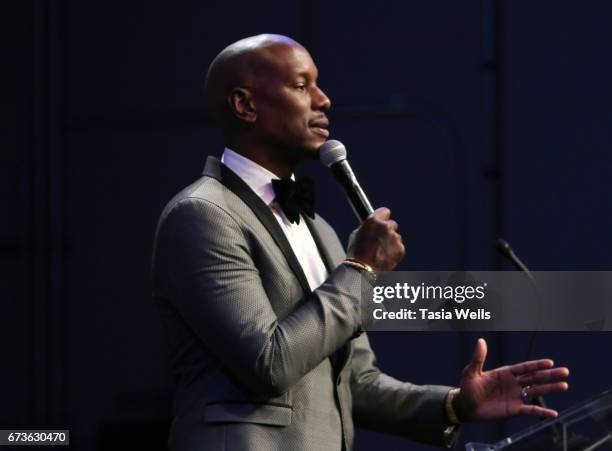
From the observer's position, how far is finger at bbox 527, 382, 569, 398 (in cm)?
160

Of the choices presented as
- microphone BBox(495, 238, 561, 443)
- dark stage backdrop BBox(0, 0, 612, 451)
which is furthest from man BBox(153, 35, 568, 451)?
dark stage backdrop BBox(0, 0, 612, 451)

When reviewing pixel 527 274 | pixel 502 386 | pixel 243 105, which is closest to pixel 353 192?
pixel 243 105

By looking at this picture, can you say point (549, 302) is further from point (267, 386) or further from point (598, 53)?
point (267, 386)

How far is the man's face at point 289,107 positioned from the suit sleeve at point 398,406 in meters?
0.39

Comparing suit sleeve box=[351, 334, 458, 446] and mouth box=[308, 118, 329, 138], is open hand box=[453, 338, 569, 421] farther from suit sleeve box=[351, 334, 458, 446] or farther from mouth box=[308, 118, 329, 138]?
mouth box=[308, 118, 329, 138]

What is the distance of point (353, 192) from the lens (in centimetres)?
163

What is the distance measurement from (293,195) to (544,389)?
0.50 meters

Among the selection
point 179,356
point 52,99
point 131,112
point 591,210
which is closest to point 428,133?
point 591,210

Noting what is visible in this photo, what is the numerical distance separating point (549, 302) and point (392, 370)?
0.58m

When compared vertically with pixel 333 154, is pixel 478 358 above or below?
below

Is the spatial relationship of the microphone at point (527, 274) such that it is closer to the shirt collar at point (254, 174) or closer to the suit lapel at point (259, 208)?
the suit lapel at point (259, 208)

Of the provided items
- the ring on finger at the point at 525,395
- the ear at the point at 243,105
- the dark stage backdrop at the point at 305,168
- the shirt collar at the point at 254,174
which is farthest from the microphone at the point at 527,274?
the ear at the point at 243,105

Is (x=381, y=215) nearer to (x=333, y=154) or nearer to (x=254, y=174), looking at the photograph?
(x=333, y=154)

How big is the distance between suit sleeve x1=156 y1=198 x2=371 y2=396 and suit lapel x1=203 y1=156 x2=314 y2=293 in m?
0.06
